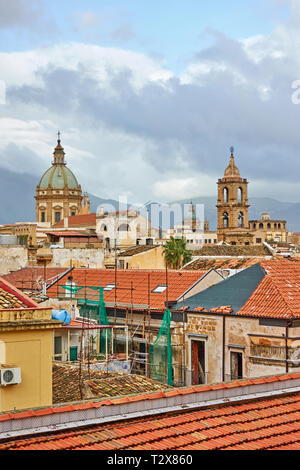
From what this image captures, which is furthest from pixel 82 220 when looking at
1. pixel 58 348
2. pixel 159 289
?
pixel 58 348

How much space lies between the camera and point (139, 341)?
81.7 feet

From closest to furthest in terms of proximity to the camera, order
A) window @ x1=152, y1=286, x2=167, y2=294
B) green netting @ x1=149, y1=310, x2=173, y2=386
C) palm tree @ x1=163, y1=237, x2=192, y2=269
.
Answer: green netting @ x1=149, y1=310, x2=173, y2=386, window @ x1=152, y1=286, x2=167, y2=294, palm tree @ x1=163, y1=237, x2=192, y2=269

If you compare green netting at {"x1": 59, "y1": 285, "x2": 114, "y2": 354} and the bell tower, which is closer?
green netting at {"x1": 59, "y1": 285, "x2": 114, "y2": 354}

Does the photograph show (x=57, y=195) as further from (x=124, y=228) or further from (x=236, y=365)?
(x=236, y=365)

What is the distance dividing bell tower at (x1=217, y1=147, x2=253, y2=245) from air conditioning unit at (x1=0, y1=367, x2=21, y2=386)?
90.0 metres

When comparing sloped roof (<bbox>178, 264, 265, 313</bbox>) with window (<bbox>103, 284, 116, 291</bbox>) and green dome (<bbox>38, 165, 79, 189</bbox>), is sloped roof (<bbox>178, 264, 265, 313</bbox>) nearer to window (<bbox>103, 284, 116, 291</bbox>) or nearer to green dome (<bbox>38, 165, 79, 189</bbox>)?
window (<bbox>103, 284, 116, 291</bbox>)

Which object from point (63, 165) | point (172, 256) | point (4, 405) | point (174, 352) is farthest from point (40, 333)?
point (63, 165)

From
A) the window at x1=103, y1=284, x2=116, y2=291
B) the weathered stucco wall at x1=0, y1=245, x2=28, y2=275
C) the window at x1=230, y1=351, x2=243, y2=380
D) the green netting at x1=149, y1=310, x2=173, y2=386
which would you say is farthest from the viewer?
the weathered stucco wall at x1=0, y1=245, x2=28, y2=275

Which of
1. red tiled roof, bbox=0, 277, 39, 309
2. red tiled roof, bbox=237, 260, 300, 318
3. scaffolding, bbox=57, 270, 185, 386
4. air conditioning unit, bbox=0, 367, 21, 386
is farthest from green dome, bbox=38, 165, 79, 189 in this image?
air conditioning unit, bbox=0, 367, 21, 386

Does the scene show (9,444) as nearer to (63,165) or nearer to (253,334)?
(253,334)

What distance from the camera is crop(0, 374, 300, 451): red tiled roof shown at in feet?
24.9

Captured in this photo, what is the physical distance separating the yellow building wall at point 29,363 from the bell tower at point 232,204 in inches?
3509

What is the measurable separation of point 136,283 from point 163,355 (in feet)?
→ 22.2

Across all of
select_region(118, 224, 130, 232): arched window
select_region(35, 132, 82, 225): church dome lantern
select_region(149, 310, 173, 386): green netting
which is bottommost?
select_region(149, 310, 173, 386): green netting
